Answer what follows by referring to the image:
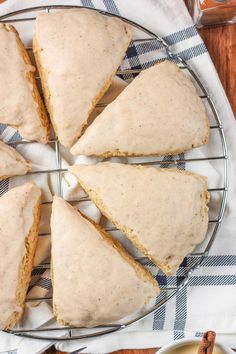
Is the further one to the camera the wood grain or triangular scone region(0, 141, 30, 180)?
the wood grain

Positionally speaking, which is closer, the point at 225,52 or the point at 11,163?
the point at 11,163

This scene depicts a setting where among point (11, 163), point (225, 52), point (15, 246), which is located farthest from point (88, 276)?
point (225, 52)

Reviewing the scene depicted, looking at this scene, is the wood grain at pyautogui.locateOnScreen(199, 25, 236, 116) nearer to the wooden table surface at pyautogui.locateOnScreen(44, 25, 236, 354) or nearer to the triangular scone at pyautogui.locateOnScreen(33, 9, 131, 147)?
the wooden table surface at pyautogui.locateOnScreen(44, 25, 236, 354)

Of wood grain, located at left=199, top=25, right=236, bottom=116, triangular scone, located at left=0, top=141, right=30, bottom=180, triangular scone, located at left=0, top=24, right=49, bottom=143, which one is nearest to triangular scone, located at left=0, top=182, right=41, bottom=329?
triangular scone, located at left=0, top=141, right=30, bottom=180

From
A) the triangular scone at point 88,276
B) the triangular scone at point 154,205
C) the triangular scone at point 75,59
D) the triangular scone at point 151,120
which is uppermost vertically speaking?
the triangular scone at point 75,59

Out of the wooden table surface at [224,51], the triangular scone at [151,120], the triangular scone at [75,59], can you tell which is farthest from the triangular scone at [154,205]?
the wooden table surface at [224,51]

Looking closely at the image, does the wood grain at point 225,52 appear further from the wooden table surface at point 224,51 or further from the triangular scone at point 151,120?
the triangular scone at point 151,120

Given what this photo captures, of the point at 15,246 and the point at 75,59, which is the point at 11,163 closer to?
the point at 15,246
